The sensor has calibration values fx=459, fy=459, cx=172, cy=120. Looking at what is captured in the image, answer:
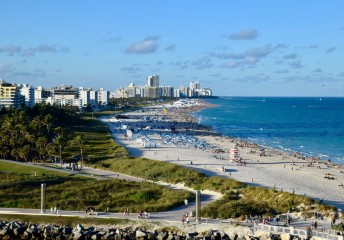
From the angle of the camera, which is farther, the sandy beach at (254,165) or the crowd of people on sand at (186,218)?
the sandy beach at (254,165)

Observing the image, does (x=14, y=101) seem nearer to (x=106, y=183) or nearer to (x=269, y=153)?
(x=269, y=153)

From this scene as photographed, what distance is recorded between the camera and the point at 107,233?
25.9 metres

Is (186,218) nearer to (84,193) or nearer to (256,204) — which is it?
(256,204)

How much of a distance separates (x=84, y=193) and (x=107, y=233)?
9.59 metres

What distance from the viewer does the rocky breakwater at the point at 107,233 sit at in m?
25.0

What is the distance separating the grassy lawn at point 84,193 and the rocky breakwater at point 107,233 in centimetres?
420

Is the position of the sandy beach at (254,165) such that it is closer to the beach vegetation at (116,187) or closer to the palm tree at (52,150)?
the beach vegetation at (116,187)

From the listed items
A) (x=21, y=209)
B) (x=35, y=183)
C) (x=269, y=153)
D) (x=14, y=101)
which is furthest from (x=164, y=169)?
(x=14, y=101)

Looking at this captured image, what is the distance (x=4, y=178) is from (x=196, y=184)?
1707cm

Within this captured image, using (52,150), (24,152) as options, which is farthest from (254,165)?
(24,152)

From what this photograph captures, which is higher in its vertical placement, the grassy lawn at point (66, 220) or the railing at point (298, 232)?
the railing at point (298, 232)

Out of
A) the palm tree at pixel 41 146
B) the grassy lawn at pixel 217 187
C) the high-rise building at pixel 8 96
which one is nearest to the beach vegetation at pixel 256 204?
the grassy lawn at pixel 217 187

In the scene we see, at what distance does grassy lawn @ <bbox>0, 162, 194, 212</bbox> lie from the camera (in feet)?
104

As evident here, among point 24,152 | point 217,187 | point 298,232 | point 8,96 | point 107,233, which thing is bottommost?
point 107,233
